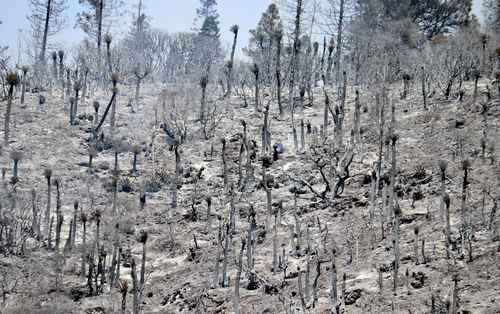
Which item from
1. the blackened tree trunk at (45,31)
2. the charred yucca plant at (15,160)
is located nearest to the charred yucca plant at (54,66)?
the blackened tree trunk at (45,31)

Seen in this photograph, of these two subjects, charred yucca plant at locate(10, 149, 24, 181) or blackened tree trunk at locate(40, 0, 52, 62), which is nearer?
charred yucca plant at locate(10, 149, 24, 181)

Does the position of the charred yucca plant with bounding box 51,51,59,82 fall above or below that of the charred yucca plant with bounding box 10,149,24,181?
above

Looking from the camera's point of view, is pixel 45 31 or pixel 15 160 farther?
pixel 45 31

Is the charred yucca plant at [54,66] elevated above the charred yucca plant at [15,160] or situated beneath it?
elevated above

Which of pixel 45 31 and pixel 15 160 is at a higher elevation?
pixel 45 31

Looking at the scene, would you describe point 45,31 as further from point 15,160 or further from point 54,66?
point 15,160

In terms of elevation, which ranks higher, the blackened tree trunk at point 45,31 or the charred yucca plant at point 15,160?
the blackened tree trunk at point 45,31

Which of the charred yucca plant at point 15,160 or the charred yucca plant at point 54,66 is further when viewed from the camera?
the charred yucca plant at point 54,66

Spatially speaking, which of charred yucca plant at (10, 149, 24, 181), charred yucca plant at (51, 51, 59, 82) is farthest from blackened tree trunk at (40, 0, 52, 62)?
charred yucca plant at (10, 149, 24, 181)

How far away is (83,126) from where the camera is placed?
26.5 metres

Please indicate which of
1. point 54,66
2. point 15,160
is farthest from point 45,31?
point 15,160

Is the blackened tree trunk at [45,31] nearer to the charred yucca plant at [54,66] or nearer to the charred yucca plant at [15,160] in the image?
the charred yucca plant at [54,66]

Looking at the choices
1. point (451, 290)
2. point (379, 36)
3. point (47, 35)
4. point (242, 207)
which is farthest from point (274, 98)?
point (451, 290)

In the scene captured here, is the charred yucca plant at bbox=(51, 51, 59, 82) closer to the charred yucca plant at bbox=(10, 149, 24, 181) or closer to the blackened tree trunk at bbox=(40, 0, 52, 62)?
the blackened tree trunk at bbox=(40, 0, 52, 62)
